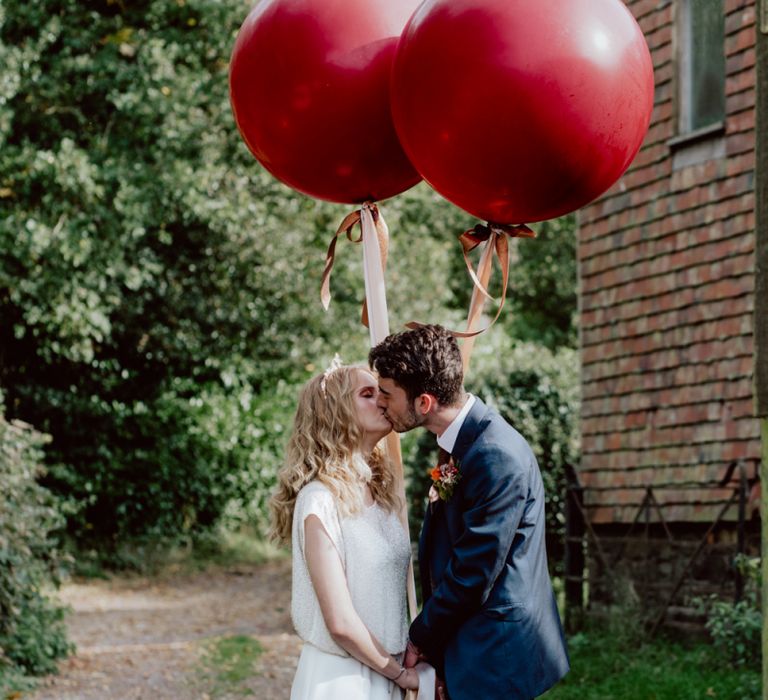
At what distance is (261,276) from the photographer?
14.1 metres

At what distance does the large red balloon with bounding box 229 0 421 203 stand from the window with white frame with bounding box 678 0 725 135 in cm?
552

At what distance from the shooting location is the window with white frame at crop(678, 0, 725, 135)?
855cm

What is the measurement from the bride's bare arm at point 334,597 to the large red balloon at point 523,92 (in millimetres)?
1046

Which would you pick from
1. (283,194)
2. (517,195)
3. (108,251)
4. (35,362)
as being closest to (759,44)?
(517,195)

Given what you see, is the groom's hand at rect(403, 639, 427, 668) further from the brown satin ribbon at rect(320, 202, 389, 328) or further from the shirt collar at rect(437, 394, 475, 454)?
the brown satin ribbon at rect(320, 202, 389, 328)

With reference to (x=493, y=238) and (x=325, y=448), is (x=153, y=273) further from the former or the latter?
(x=493, y=238)

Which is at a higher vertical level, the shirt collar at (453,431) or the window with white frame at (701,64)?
the window with white frame at (701,64)

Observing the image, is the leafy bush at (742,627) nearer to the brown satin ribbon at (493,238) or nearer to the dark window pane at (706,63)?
the dark window pane at (706,63)

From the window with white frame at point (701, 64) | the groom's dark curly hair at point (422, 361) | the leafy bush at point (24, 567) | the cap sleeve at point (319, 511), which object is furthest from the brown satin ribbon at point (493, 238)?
the window with white frame at point (701, 64)

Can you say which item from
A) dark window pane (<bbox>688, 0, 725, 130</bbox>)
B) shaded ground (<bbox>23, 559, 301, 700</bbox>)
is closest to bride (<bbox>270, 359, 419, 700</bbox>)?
shaded ground (<bbox>23, 559, 301, 700</bbox>)

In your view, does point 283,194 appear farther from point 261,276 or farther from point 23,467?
point 23,467

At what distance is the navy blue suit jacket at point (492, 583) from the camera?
10.4 feet

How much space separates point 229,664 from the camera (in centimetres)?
907

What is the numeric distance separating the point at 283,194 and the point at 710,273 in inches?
252
